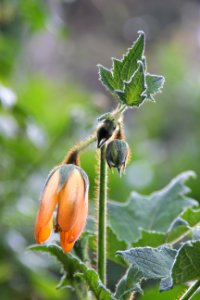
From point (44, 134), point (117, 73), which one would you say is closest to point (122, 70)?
point (117, 73)

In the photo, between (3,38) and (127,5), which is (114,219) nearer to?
(3,38)

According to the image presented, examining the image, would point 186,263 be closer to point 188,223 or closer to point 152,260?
point 152,260

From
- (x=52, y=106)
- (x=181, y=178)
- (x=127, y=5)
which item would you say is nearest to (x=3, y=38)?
(x=52, y=106)

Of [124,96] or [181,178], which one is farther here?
[181,178]

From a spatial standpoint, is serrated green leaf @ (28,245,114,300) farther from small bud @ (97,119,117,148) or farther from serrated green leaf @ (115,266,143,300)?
small bud @ (97,119,117,148)

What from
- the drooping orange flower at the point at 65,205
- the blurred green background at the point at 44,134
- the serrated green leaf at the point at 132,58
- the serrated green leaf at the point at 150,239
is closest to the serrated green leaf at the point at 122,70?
the serrated green leaf at the point at 132,58

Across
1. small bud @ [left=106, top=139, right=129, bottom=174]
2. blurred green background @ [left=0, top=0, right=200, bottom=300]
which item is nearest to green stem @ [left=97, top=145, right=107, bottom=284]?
small bud @ [left=106, top=139, right=129, bottom=174]

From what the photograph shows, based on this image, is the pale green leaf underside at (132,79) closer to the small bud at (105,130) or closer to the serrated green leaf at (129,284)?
the small bud at (105,130)
